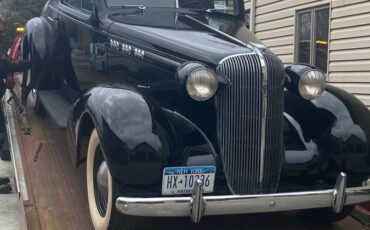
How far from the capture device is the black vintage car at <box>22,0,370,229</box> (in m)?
3.14

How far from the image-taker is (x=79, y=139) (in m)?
3.85

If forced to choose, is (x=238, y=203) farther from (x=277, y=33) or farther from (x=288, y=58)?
(x=277, y=33)

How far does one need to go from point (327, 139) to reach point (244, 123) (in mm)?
691

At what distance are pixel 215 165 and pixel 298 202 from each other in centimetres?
56

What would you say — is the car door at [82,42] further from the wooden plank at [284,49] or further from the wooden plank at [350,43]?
the wooden plank at [284,49]

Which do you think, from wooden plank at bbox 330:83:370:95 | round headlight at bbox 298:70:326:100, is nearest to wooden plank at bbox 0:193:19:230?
round headlight at bbox 298:70:326:100

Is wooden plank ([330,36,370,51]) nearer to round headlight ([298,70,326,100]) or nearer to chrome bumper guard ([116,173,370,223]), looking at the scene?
round headlight ([298,70,326,100])

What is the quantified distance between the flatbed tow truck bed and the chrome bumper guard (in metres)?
0.69

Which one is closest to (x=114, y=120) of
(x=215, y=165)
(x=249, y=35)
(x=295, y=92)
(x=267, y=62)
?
(x=215, y=165)

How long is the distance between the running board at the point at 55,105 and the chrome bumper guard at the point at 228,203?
2.08m

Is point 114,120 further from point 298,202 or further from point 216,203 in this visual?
point 298,202

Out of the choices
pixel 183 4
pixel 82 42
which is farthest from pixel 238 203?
pixel 82 42

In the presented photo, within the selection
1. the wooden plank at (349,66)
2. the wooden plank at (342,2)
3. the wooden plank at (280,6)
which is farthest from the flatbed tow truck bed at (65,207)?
the wooden plank at (280,6)

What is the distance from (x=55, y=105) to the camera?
5.68 meters
